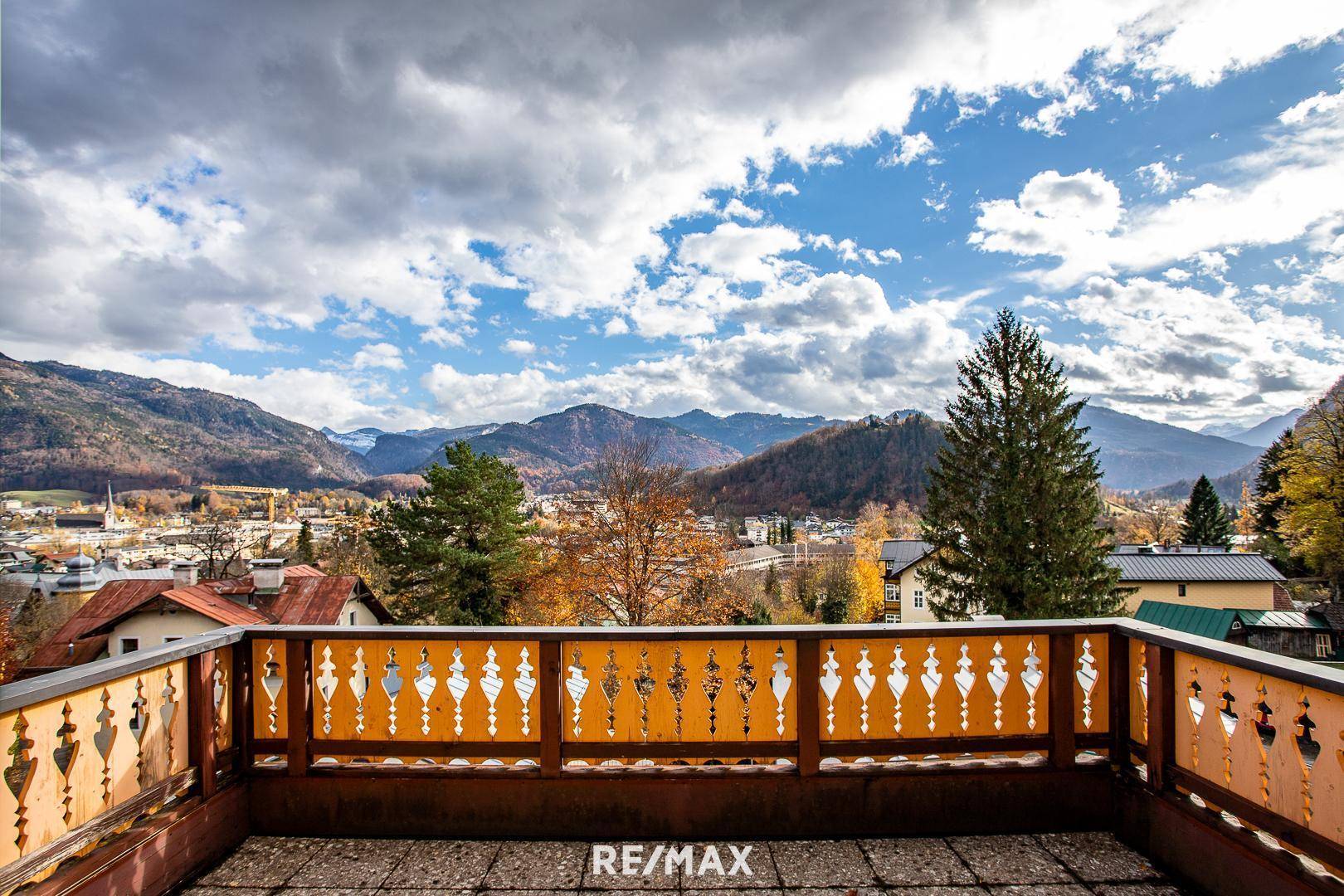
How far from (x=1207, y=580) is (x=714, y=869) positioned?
32.8m

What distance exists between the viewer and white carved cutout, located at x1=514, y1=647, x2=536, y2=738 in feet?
9.29

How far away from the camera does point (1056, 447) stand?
1770 cm

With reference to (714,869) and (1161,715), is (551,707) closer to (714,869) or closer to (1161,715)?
(714,869)

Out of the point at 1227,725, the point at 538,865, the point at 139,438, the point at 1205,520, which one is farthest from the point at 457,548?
the point at 1205,520

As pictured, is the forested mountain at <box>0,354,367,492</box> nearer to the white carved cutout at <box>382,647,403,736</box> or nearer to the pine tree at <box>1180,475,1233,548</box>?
the white carved cutout at <box>382,647,403,736</box>

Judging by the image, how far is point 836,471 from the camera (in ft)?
335

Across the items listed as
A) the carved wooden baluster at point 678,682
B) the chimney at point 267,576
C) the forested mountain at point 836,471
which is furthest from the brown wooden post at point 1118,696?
the forested mountain at point 836,471

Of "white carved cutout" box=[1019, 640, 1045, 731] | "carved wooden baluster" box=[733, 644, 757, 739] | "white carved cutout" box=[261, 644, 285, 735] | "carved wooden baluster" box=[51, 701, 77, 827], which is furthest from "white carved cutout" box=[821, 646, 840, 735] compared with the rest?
"carved wooden baluster" box=[51, 701, 77, 827]

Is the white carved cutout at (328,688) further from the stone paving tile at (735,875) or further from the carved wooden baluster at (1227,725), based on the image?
the carved wooden baluster at (1227,725)

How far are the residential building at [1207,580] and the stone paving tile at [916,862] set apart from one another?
1098 inches

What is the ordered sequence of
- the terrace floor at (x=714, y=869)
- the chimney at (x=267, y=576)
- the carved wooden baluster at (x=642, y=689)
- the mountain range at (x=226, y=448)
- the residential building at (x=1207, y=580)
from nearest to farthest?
1. the terrace floor at (x=714, y=869)
2. the carved wooden baluster at (x=642, y=689)
3. the mountain range at (x=226, y=448)
4. the chimney at (x=267, y=576)
5. the residential building at (x=1207, y=580)

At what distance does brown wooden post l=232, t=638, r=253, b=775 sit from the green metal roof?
78.1ft

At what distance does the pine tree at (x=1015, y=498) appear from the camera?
1703cm

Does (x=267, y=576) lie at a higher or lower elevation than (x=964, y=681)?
lower
